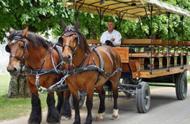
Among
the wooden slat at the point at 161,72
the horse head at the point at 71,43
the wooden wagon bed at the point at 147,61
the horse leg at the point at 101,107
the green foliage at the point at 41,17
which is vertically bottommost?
the horse leg at the point at 101,107

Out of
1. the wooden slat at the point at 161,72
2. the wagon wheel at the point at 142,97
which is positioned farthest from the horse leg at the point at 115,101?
the wooden slat at the point at 161,72

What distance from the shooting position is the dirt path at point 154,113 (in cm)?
1016

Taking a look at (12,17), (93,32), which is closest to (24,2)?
(12,17)

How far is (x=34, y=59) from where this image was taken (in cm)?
886

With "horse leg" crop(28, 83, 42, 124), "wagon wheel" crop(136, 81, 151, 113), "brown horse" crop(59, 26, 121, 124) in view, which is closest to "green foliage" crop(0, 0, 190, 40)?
"brown horse" crop(59, 26, 121, 124)

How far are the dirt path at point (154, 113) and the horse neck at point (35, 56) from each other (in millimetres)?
1619

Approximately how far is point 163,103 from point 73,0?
14.9ft

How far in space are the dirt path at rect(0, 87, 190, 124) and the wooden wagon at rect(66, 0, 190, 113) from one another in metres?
0.38

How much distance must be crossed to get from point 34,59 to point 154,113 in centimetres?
399

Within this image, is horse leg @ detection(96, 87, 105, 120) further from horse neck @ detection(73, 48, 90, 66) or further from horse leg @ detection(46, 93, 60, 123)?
horse neck @ detection(73, 48, 90, 66)

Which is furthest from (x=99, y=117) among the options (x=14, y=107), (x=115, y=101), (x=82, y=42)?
(x=14, y=107)

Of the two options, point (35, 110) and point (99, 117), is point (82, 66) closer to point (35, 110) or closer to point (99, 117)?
point (35, 110)

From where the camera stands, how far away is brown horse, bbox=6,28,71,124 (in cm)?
822

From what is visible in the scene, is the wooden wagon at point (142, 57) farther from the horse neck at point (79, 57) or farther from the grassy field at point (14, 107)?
the grassy field at point (14, 107)
